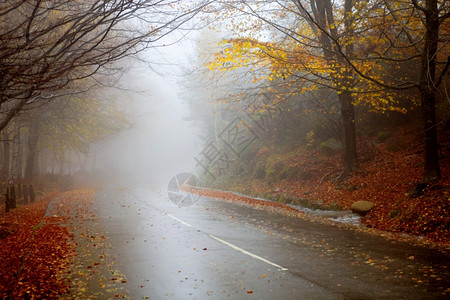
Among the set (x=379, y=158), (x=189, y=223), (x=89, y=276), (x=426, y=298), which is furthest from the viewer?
(x=379, y=158)

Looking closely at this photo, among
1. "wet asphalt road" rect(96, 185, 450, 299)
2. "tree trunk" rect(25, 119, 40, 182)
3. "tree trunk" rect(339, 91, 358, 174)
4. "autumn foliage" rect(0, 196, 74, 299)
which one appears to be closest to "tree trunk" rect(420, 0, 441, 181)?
"wet asphalt road" rect(96, 185, 450, 299)

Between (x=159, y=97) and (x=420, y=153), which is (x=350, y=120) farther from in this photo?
(x=159, y=97)

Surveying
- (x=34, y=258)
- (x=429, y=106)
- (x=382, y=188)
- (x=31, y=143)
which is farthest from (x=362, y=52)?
(x=31, y=143)

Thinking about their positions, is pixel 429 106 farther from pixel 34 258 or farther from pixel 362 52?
pixel 34 258

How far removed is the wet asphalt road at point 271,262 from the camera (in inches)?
223

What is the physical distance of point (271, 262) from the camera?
24.0 ft

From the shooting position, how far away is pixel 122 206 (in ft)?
58.8

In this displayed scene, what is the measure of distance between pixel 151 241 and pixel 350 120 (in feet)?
34.4

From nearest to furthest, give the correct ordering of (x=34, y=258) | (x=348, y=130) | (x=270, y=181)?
1. (x=34, y=258)
2. (x=348, y=130)
3. (x=270, y=181)

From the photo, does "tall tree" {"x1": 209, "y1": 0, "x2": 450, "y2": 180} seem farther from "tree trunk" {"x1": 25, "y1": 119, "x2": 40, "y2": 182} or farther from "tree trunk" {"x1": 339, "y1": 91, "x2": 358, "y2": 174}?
"tree trunk" {"x1": 25, "y1": 119, "x2": 40, "y2": 182}

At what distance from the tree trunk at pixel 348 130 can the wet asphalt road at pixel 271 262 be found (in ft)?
18.6

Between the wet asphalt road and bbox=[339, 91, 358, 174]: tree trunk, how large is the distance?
566 cm

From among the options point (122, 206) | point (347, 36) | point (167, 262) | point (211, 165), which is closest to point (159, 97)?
point (211, 165)

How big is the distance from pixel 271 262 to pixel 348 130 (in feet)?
34.5
